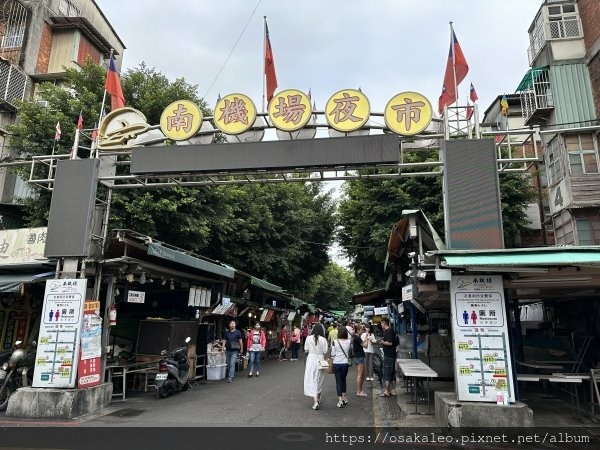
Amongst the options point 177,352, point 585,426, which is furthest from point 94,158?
point 585,426

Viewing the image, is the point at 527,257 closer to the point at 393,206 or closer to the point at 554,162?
the point at 393,206

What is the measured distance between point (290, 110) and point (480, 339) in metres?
5.71

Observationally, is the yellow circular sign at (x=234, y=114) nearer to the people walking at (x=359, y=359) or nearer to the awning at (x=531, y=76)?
the people walking at (x=359, y=359)

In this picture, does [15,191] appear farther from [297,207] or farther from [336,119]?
[336,119]

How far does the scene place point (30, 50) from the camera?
19.4m

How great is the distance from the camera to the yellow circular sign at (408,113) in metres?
8.70

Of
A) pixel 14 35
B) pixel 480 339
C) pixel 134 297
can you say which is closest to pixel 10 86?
pixel 14 35

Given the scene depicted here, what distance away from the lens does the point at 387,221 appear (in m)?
18.4

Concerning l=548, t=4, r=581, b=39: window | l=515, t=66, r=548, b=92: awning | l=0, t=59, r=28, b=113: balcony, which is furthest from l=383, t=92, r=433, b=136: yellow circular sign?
l=0, t=59, r=28, b=113: balcony

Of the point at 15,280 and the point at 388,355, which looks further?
the point at 388,355

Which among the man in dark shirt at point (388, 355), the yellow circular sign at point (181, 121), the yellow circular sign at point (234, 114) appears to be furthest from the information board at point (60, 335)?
the man in dark shirt at point (388, 355)

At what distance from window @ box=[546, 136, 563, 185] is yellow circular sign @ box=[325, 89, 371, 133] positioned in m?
10.9

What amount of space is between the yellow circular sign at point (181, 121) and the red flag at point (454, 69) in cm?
556

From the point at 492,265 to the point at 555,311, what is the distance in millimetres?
9879
